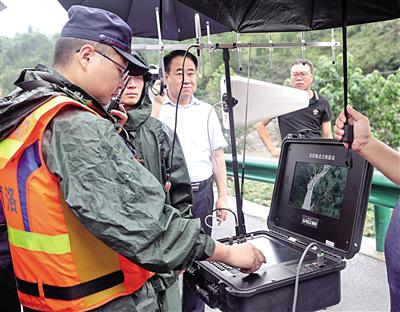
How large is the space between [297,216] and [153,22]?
199 cm

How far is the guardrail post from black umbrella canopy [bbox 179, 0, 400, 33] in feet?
7.41

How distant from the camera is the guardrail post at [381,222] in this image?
3572 millimetres

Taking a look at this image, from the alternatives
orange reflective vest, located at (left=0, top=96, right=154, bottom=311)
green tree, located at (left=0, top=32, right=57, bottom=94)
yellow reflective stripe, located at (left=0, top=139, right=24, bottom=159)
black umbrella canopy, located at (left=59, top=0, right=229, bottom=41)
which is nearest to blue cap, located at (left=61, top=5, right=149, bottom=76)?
orange reflective vest, located at (left=0, top=96, right=154, bottom=311)

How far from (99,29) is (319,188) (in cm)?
107

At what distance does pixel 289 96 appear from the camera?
227 cm

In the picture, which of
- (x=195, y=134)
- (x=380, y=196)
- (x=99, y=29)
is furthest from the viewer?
(x=380, y=196)

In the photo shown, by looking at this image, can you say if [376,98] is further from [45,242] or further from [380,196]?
[45,242]

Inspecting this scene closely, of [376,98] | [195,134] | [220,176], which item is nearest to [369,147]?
[195,134]

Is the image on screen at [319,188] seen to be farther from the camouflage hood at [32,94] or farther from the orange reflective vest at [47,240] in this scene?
the camouflage hood at [32,94]

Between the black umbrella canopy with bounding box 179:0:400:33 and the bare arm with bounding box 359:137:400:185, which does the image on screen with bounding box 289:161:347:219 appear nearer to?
the bare arm with bounding box 359:137:400:185

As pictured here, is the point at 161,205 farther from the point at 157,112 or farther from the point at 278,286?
the point at 157,112

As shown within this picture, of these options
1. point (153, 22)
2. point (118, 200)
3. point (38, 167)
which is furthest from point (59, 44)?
point (153, 22)

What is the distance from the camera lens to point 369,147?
1599 millimetres

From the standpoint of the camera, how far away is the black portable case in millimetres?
1361
